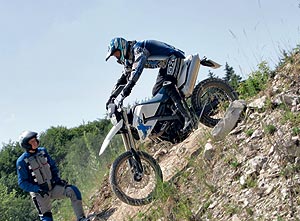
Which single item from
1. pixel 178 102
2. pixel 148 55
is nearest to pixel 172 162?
pixel 178 102

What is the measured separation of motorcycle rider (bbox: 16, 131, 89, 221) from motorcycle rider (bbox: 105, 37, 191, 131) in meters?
1.40

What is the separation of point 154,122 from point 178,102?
495 mm

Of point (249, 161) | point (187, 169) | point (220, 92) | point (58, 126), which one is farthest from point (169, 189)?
point (58, 126)

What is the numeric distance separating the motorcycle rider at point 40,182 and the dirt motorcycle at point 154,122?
1.05 metres

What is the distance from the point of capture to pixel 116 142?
12.2 metres

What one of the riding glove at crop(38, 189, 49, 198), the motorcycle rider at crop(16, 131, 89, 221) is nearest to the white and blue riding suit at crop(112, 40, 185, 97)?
the motorcycle rider at crop(16, 131, 89, 221)

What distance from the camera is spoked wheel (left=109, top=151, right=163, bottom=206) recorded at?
7.41m

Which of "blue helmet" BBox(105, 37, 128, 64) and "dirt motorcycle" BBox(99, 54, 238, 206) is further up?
"blue helmet" BBox(105, 37, 128, 64)

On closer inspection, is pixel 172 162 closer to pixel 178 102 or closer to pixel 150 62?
pixel 178 102

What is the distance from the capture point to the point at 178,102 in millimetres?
8102

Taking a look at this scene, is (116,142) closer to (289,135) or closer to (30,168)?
(30,168)

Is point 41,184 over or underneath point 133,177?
over

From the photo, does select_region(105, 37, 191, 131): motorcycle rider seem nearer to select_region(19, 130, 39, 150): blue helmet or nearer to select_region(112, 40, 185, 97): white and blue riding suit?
select_region(112, 40, 185, 97): white and blue riding suit

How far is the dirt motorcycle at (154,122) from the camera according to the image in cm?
754
